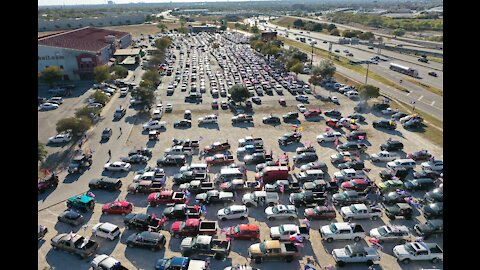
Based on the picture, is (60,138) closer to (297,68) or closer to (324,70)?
(297,68)

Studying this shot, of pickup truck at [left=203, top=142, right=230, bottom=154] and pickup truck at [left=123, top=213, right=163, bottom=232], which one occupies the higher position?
pickup truck at [left=203, top=142, right=230, bottom=154]

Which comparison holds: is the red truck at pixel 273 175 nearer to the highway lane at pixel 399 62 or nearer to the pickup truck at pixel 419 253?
the pickup truck at pixel 419 253

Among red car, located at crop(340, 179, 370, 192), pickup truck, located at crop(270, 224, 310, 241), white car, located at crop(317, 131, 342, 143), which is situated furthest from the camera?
white car, located at crop(317, 131, 342, 143)

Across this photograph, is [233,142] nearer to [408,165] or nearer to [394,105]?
[408,165]

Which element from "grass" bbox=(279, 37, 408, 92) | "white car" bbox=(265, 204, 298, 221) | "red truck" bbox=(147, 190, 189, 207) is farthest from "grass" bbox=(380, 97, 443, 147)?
"red truck" bbox=(147, 190, 189, 207)

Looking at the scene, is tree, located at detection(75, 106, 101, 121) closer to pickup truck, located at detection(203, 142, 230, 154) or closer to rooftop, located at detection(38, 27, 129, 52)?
pickup truck, located at detection(203, 142, 230, 154)

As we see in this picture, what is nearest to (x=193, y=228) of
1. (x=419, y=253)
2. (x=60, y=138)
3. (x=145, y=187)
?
(x=145, y=187)

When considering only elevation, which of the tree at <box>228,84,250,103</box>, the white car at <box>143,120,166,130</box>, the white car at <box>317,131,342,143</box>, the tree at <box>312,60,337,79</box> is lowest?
the white car at <box>317,131,342,143</box>

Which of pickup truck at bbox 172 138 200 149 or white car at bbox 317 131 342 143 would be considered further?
white car at bbox 317 131 342 143

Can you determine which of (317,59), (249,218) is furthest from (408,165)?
(317,59)
